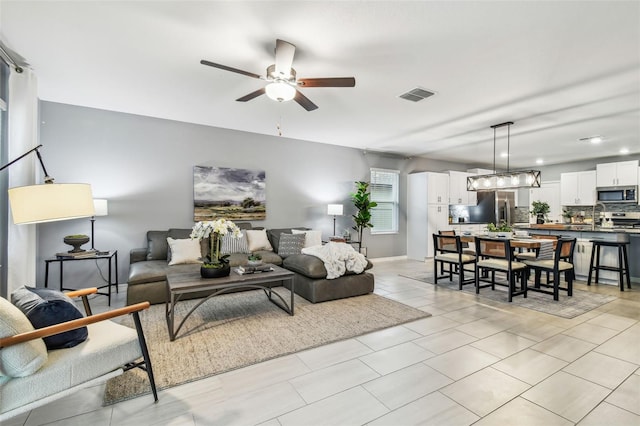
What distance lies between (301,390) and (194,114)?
4216 mm

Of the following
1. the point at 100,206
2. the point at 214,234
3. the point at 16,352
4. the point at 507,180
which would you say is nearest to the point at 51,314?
the point at 16,352

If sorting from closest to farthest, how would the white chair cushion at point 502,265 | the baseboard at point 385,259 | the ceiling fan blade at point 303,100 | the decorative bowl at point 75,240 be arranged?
the ceiling fan blade at point 303,100, the decorative bowl at point 75,240, the white chair cushion at point 502,265, the baseboard at point 385,259

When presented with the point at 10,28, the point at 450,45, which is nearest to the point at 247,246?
the point at 10,28

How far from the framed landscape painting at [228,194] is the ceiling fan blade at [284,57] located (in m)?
3.10

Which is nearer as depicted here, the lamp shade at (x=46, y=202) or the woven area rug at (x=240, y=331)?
the lamp shade at (x=46, y=202)

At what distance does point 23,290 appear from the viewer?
6.20 ft

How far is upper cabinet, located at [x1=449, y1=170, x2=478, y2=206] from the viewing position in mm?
7797

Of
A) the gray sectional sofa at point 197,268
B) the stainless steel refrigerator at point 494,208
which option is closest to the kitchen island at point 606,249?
the stainless steel refrigerator at point 494,208

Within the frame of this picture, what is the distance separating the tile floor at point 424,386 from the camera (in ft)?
5.85

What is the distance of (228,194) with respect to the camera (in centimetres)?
541

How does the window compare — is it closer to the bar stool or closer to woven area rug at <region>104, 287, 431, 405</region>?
woven area rug at <region>104, 287, 431, 405</region>

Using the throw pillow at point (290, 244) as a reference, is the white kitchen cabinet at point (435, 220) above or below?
above

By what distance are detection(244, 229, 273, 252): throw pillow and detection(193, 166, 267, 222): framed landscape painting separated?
49cm

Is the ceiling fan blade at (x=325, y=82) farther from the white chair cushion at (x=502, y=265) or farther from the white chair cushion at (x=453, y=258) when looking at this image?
the white chair cushion at (x=453, y=258)
